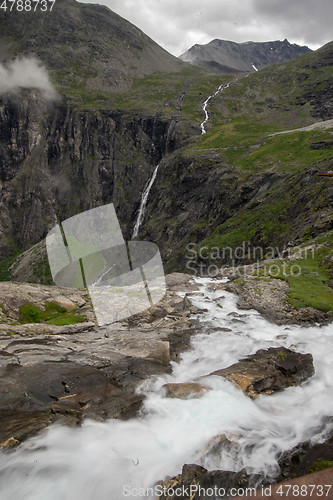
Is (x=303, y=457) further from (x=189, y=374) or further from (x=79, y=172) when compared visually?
(x=79, y=172)

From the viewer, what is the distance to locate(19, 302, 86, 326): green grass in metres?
24.2

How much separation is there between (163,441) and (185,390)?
9.42 ft

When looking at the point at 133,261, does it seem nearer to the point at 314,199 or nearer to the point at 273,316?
the point at 314,199

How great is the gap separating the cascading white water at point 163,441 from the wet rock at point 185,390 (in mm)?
254

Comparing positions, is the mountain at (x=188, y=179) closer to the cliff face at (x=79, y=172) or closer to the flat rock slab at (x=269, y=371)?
the cliff face at (x=79, y=172)

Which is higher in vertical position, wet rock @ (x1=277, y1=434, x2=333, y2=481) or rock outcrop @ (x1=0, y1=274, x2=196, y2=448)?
rock outcrop @ (x1=0, y1=274, x2=196, y2=448)

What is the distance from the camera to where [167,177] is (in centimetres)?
13050

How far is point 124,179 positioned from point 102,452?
18149cm

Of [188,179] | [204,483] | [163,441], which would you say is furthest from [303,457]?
[188,179]

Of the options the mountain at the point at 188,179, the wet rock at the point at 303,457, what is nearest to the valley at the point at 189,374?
the wet rock at the point at 303,457

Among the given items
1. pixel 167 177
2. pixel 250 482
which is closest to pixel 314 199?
pixel 250 482

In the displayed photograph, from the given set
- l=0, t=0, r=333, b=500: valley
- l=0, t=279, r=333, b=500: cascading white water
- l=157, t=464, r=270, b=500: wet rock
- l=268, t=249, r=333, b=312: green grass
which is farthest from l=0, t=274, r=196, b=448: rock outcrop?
l=268, t=249, r=333, b=312: green grass

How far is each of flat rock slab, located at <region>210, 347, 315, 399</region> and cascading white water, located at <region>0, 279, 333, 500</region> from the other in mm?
371

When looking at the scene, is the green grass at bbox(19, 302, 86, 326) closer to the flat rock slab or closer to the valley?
the valley
